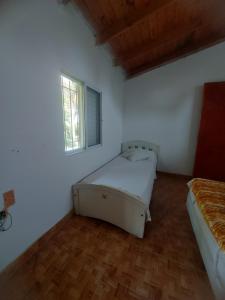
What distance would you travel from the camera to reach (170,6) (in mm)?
1922

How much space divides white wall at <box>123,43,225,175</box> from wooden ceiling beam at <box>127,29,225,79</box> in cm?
10

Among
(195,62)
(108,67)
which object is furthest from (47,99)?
(195,62)

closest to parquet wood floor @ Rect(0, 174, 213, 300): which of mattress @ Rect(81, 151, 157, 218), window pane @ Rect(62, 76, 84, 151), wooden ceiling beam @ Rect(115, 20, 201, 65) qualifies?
mattress @ Rect(81, 151, 157, 218)

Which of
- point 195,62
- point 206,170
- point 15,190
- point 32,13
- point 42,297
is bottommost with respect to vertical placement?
point 42,297

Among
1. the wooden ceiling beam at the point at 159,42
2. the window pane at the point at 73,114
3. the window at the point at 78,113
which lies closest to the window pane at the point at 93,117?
the window at the point at 78,113

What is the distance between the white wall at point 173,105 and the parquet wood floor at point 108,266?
6.84ft

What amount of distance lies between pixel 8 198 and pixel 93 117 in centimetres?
177

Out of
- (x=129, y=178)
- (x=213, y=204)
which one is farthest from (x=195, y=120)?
(x=213, y=204)

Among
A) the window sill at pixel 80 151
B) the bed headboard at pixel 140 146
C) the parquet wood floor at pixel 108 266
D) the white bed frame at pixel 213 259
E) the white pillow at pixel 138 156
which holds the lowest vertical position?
the parquet wood floor at pixel 108 266

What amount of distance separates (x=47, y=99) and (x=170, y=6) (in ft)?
6.73

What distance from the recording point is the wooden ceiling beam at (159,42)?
2354 millimetres

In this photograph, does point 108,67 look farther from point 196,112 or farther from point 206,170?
point 206,170

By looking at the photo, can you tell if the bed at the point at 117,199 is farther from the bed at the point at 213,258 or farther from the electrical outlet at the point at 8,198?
the electrical outlet at the point at 8,198

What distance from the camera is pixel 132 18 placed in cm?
187
